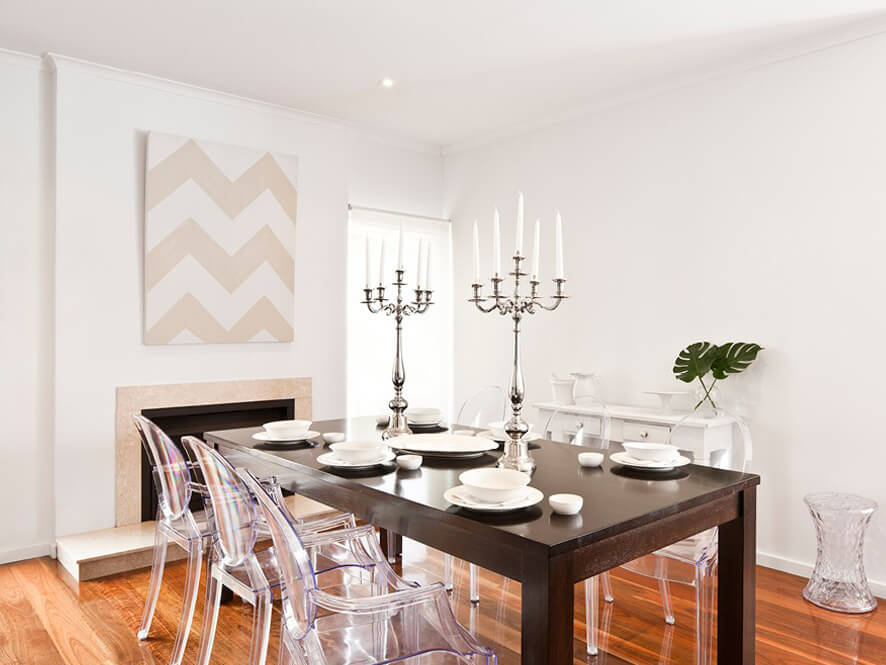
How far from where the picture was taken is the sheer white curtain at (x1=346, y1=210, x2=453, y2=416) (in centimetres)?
476

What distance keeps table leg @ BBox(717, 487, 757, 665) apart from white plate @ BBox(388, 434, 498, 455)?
2.72 feet

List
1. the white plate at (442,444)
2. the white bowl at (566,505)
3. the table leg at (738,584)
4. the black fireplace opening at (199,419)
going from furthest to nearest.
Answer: the black fireplace opening at (199,419), the white plate at (442,444), the table leg at (738,584), the white bowl at (566,505)

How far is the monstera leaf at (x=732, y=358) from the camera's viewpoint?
11.0 ft

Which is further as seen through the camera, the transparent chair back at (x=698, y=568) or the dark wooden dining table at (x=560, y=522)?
A: the transparent chair back at (x=698, y=568)

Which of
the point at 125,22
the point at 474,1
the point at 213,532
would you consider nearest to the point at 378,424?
the point at 213,532

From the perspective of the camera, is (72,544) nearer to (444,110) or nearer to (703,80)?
(444,110)

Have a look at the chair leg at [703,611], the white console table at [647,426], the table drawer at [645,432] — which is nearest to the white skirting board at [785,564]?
the white console table at [647,426]

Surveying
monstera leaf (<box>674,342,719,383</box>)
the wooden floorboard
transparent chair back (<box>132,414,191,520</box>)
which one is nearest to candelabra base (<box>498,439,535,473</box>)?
the wooden floorboard

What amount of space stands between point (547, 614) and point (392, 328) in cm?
364

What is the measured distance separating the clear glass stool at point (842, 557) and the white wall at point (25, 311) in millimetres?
3744

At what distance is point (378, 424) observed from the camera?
10.1ft

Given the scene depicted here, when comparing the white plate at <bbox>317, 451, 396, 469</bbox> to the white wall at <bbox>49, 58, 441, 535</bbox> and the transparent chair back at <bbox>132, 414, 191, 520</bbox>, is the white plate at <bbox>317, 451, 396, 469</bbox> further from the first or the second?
the white wall at <bbox>49, 58, 441, 535</bbox>

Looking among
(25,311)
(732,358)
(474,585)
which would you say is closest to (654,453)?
(474,585)

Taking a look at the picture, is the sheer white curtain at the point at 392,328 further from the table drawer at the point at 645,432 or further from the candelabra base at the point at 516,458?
the candelabra base at the point at 516,458
